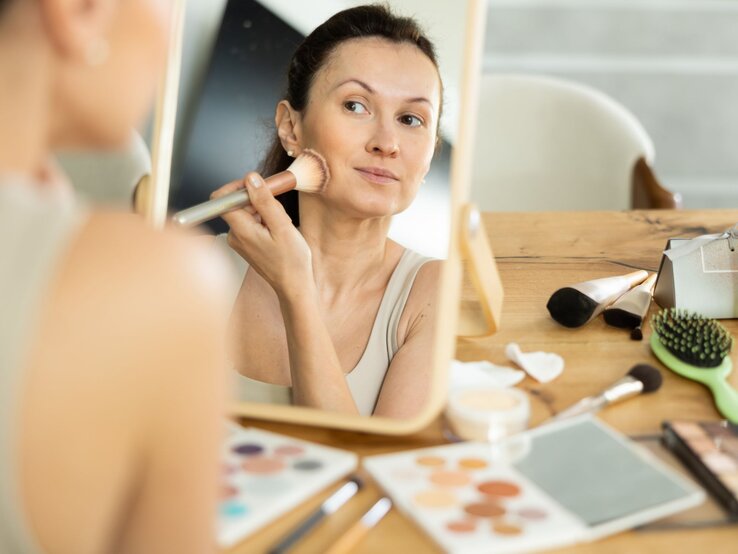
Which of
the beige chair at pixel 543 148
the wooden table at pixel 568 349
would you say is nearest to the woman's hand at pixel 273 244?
the wooden table at pixel 568 349

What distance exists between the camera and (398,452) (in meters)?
0.64

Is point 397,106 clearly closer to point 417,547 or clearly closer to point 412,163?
point 412,163

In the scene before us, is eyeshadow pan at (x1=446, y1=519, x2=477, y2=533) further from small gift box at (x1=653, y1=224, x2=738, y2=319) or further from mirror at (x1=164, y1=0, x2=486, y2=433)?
small gift box at (x1=653, y1=224, x2=738, y2=319)

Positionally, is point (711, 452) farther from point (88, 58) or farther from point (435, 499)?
point (88, 58)

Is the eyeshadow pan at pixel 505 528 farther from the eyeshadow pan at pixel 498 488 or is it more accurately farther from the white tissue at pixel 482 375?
the white tissue at pixel 482 375

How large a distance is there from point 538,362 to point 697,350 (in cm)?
12

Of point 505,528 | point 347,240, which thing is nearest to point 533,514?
point 505,528

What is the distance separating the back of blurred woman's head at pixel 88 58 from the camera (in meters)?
0.35

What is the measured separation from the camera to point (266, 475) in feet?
1.92

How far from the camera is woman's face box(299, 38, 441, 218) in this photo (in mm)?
675

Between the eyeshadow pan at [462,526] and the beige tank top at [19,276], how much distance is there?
26cm

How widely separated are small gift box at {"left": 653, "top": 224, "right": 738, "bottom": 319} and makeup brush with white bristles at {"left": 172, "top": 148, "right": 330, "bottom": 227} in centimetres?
35

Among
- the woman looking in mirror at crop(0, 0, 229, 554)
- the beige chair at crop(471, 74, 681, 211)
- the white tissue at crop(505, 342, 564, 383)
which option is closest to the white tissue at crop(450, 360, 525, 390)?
the white tissue at crop(505, 342, 564, 383)

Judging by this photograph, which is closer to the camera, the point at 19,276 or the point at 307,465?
the point at 19,276
